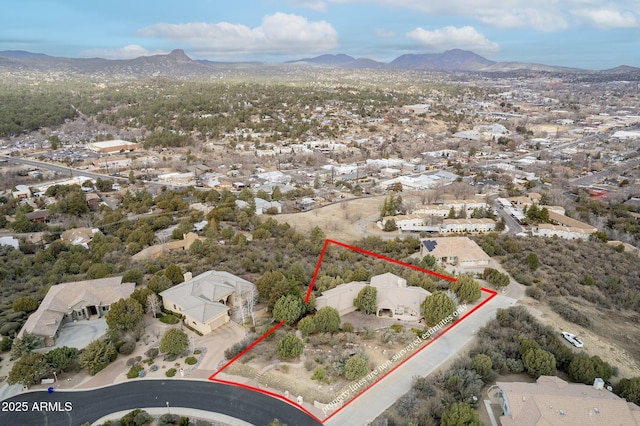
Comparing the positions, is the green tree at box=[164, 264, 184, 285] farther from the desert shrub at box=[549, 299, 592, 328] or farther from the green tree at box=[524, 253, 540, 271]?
the green tree at box=[524, 253, 540, 271]

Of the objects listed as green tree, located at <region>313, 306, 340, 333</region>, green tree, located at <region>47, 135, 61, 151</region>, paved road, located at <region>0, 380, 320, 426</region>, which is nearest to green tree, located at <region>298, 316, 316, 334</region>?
green tree, located at <region>313, 306, 340, 333</region>

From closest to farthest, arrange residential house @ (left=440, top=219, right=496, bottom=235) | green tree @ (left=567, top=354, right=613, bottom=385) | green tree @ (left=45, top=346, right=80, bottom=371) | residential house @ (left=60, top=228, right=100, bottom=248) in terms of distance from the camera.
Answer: green tree @ (left=567, top=354, right=613, bottom=385) < green tree @ (left=45, top=346, right=80, bottom=371) < residential house @ (left=60, top=228, right=100, bottom=248) < residential house @ (left=440, top=219, right=496, bottom=235)

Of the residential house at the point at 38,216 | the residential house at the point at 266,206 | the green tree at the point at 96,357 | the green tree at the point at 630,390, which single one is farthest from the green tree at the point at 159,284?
the residential house at the point at 38,216

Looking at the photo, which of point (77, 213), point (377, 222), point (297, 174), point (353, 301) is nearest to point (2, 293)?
point (77, 213)

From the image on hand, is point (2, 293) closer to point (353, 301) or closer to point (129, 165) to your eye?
point (353, 301)

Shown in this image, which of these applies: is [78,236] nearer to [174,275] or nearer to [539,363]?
[174,275]
